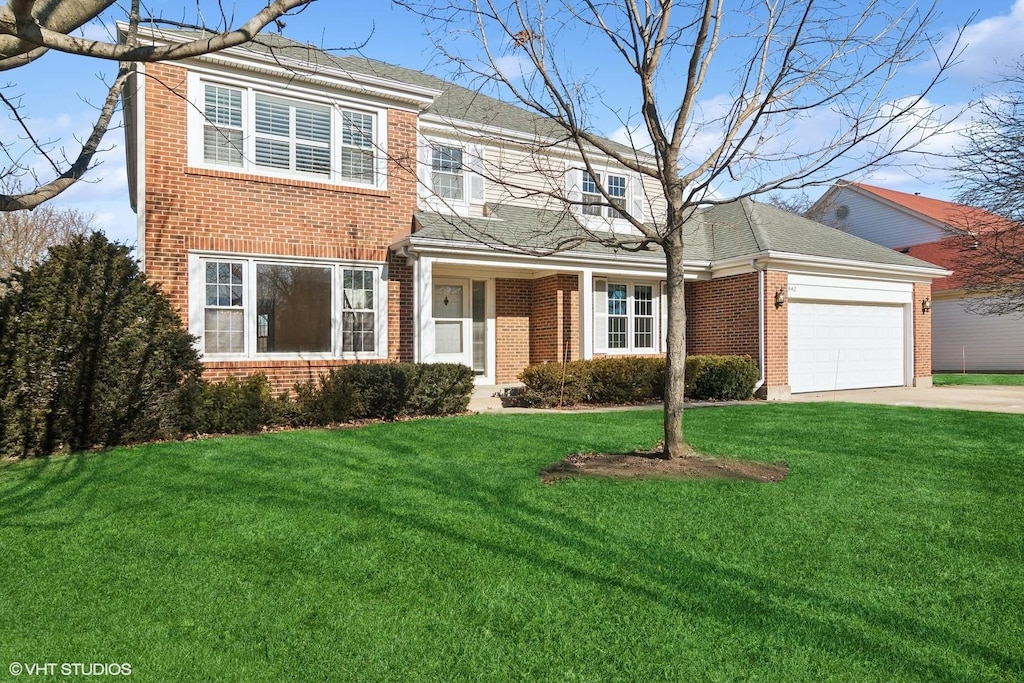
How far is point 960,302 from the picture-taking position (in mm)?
25141

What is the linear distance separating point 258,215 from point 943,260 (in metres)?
26.4

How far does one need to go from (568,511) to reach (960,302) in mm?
26200

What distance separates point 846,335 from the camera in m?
16.2

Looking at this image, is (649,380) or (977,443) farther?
(649,380)

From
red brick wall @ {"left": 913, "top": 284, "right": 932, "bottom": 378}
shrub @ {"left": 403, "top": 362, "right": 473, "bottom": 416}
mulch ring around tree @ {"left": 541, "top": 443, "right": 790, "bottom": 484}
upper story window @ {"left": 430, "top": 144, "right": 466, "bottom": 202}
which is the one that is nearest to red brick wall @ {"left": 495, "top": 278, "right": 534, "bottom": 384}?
upper story window @ {"left": 430, "top": 144, "right": 466, "bottom": 202}

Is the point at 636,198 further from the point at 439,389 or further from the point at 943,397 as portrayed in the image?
the point at 439,389

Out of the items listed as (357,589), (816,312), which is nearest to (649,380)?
(816,312)

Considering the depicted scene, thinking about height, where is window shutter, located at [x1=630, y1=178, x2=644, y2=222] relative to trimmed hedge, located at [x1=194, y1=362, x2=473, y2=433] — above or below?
above

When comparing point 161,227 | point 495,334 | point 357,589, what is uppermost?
point 161,227

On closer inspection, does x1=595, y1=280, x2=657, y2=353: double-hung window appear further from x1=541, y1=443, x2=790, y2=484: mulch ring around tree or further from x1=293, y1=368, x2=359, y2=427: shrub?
x1=541, y1=443, x2=790, y2=484: mulch ring around tree

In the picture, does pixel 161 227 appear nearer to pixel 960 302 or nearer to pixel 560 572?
pixel 560 572

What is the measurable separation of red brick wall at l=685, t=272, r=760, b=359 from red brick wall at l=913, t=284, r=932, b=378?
558cm

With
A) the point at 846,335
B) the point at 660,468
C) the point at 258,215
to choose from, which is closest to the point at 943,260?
the point at 846,335

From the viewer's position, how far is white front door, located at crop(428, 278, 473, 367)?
1455 centimetres
